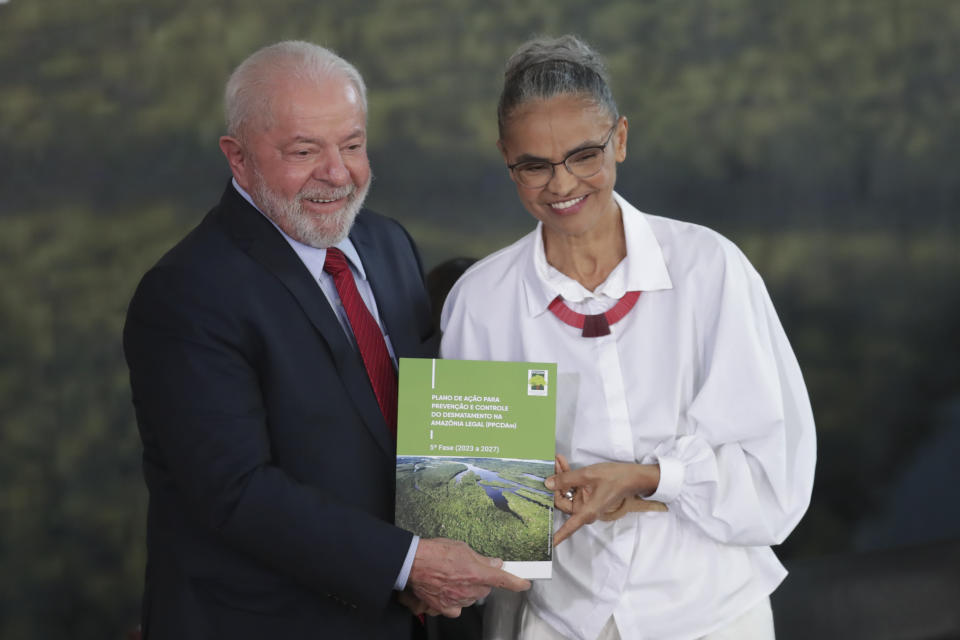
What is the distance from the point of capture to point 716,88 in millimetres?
4535

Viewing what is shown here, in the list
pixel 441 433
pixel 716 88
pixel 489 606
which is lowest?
pixel 489 606

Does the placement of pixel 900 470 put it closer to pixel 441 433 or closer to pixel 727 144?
pixel 727 144

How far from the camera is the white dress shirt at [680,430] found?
76.2 inches

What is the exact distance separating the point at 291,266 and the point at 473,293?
0.39m

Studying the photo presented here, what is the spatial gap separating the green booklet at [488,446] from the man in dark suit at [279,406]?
0.08 m

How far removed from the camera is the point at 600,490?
6.32 feet

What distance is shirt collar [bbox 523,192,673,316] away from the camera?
6.55ft

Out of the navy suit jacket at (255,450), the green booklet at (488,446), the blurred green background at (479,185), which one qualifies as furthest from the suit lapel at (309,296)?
the blurred green background at (479,185)

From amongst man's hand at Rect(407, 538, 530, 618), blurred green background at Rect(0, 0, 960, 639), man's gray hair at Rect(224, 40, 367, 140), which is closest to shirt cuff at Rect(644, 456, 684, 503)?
man's hand at Rect(407, 538, 530, 618)

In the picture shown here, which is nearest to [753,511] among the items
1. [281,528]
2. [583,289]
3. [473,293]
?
[583,289]

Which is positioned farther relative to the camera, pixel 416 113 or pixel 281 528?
pixel 416 113

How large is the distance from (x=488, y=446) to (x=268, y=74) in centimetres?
89

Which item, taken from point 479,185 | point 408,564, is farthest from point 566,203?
point 479,185

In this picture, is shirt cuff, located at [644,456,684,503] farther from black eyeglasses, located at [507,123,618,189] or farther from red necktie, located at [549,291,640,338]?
black eyeglasses, located at [507,123,618,189]
